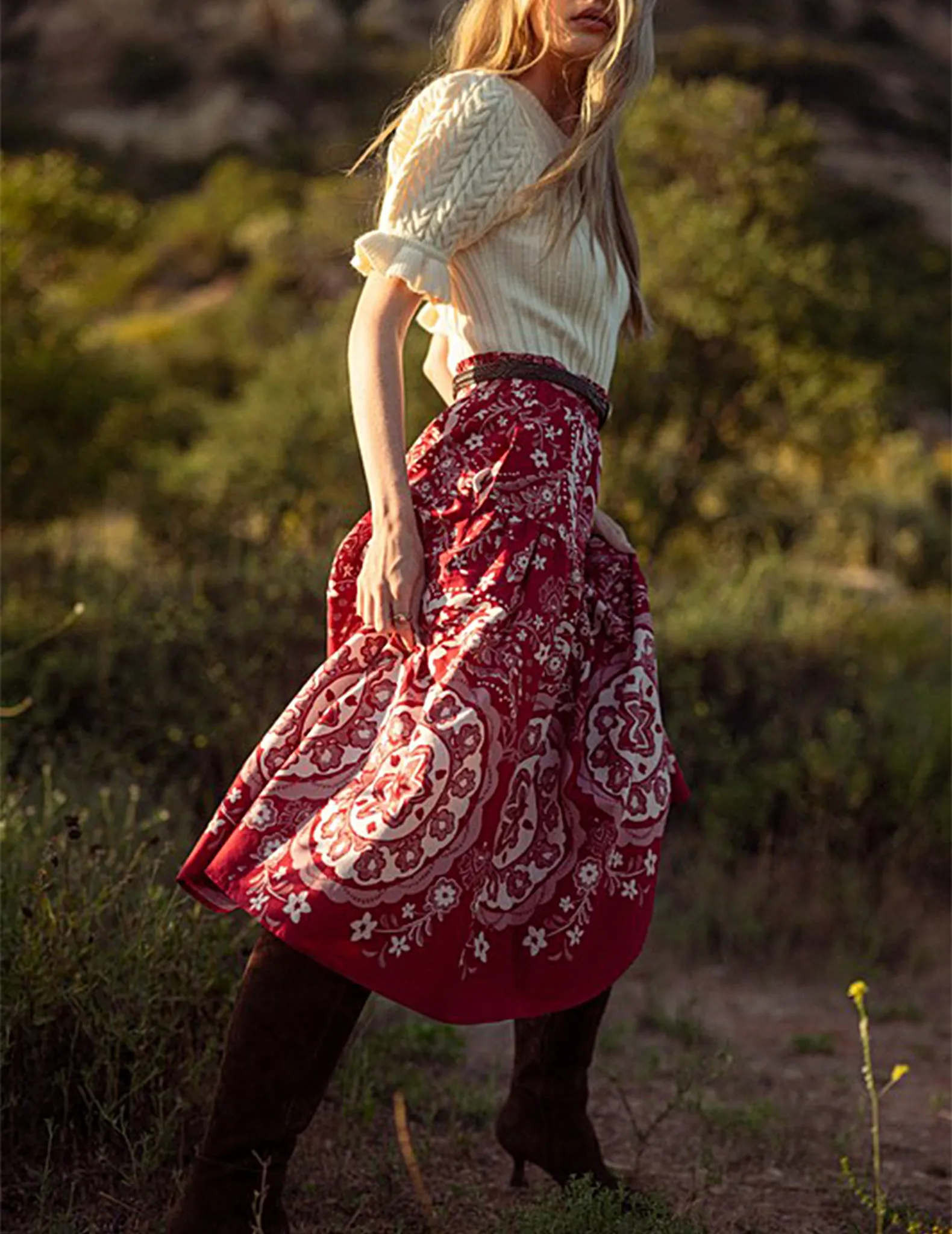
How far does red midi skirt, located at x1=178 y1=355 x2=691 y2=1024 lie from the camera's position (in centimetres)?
189

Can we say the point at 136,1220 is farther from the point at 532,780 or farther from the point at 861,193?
the point at 861,193

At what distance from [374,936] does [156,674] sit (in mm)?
2882

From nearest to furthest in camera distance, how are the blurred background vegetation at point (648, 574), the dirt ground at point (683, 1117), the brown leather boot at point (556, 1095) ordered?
1. the brown leather boot at point (556, 1095)
2. the dirt ground at point (683, 1117)
3. the blurred background vegetation at point (648, 574)

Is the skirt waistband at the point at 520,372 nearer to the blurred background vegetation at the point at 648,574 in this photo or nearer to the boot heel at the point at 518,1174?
the blurred background vegetation at the point at 648,574

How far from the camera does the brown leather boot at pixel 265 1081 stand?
1937mm

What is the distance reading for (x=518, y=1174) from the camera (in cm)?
246

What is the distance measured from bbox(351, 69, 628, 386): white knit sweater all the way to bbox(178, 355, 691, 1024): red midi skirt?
9 cm

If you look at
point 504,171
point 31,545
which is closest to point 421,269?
point 504,171

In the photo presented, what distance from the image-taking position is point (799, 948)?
443 centimetres

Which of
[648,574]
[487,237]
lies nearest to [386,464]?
[487,237]

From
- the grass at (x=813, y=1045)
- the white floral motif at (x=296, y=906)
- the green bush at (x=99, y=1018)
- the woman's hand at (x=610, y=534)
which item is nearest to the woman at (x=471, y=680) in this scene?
the white floral motif at (x=296, y=906)

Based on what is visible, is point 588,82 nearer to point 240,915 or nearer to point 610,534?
point 610,534

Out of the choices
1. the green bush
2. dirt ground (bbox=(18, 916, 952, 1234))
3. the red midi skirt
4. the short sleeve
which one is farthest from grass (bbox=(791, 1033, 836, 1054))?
the short sleeve

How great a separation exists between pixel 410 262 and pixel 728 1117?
6.30ft
